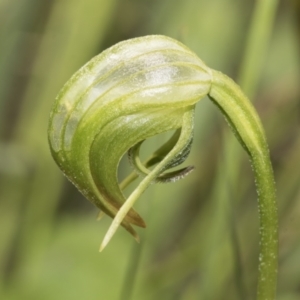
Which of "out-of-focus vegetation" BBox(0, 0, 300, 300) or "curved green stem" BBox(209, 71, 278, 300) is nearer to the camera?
"curved green stem" BBox(209, 71, 278, 300)

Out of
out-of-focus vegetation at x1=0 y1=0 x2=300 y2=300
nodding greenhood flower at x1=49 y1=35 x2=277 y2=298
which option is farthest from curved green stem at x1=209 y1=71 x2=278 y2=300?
out-of-focus vegetation at x1=0 y1=0 x2=300 y2=300

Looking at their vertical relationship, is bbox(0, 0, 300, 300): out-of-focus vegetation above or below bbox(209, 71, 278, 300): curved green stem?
below

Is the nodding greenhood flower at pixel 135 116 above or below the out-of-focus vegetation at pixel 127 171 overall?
above

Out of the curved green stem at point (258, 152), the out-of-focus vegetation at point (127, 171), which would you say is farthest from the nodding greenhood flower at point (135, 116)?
the out-of-focus vegetation at point (127, 171)

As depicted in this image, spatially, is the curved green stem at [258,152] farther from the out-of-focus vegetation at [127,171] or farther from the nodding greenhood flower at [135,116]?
the out-of-focus vegetation at [127,171]

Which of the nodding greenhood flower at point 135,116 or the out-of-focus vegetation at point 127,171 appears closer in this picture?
the nodding greenhood flower at point 135,116

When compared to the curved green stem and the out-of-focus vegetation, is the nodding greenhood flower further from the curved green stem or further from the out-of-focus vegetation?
the out-of-focus vegetation
